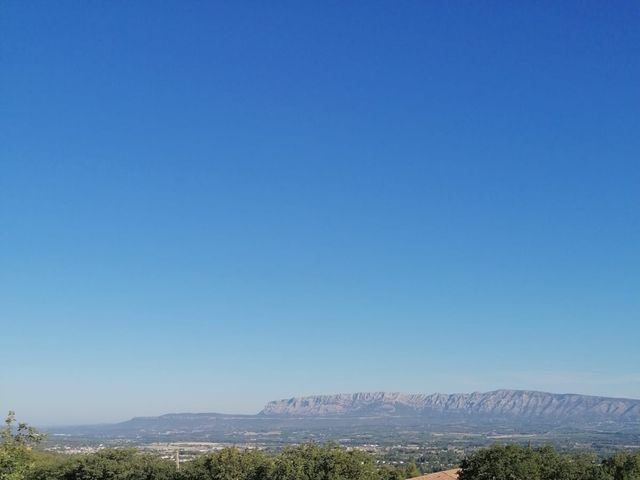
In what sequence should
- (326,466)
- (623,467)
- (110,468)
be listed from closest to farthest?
(326,466)
(623,467)
(110,468)

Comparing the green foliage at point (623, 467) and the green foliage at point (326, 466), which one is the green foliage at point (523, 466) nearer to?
the green foliage at point (623, 467)

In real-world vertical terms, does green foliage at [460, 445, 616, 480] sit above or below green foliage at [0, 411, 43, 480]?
below

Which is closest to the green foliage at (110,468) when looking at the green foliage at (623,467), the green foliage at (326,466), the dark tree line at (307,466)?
the dark tree line at (307,466)

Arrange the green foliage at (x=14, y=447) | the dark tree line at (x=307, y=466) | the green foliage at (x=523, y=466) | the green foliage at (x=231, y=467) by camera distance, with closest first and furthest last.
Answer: the green foliage at (x=14, y=447) < the dark tree line at (x=307, y=466) < the green foliage at (x=231, y=467) < the green foliage at (x=523, y=466)

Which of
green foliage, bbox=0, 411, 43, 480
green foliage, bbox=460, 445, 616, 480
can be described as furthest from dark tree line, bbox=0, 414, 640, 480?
green foliage, bbox=0, 411, 43, 480

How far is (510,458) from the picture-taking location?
40.7 metres

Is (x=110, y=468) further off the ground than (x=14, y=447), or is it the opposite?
(x=14, y=447)

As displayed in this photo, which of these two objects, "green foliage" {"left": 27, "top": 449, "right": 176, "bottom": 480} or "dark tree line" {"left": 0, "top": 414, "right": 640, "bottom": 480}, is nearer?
"dark tree line" {"left": 0, "top": 414, "right": 640, "bottom": 480}

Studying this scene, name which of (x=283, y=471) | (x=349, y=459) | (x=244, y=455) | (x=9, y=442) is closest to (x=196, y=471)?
(x=244, y=455)

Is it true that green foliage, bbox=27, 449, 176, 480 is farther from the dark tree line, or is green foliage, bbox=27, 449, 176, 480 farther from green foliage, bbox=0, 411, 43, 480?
green foliage, bbox=0, 411, 43, 480

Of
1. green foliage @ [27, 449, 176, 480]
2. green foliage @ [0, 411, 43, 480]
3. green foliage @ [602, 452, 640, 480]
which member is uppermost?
green foliage @ [0, 411, 43, 480]

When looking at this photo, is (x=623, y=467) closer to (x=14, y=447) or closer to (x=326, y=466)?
(x=326, y=466)

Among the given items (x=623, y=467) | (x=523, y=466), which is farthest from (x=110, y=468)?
(x=623, y=467)

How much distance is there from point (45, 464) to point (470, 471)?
33387 mm
